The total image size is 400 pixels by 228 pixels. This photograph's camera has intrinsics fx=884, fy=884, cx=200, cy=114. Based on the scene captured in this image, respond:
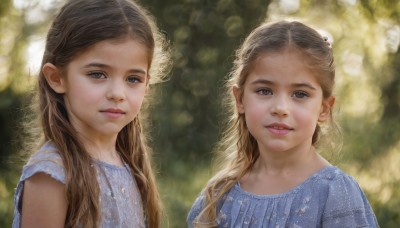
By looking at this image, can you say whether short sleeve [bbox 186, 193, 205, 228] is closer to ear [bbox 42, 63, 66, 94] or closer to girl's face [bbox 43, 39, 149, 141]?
girl's face [bbox 43, 39, 149, 141]

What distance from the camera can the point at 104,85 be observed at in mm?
2963

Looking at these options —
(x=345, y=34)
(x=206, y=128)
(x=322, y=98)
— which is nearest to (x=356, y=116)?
(x=345, y=34)

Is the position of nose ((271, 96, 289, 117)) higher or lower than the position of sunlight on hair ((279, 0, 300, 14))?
lower

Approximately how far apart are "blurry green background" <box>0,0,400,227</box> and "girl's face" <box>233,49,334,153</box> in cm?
187

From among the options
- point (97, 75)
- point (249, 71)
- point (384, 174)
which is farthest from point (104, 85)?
point (384, 174)

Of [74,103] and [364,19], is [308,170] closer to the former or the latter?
[74,103]

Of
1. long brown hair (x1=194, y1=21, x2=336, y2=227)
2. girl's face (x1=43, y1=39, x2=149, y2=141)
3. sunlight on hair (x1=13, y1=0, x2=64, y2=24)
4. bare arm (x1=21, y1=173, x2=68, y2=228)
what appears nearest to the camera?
bare arm (x1=21, y1=173, x2=68, y2=228)

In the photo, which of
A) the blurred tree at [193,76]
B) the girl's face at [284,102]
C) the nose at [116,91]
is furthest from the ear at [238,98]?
the blurred tree at [193,76]

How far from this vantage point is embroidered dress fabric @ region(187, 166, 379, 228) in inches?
116

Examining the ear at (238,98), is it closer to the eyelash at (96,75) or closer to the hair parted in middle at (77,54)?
the hair parted in middle at (77,54)

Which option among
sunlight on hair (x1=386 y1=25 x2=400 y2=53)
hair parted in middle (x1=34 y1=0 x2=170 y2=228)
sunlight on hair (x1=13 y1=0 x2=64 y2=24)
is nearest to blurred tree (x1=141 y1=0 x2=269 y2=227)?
sunlight on hair (x1=13 y1=0 x2=64 y2=24)

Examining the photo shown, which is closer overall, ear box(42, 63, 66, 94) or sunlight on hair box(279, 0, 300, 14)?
ear box(42, 63, 66, 94)

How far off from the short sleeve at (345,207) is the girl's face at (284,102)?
211 millimetres

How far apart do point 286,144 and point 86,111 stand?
27.2 inches
